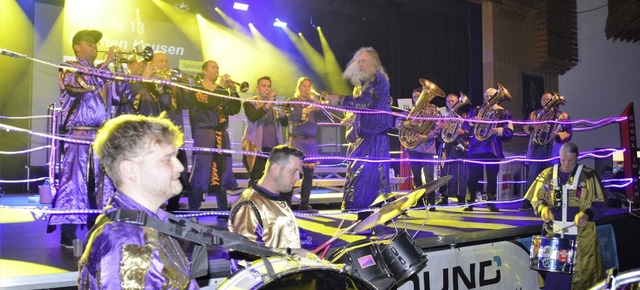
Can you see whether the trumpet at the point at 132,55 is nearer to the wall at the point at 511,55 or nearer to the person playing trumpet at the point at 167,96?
the person playing trumpet at the point at 167,96

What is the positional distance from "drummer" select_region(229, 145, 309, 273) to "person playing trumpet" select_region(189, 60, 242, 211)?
2792 millimetres

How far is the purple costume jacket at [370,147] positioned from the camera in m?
5.40

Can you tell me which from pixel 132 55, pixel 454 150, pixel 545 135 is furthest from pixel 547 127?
pixel 132 55

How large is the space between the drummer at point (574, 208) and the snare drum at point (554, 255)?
306 millimetres

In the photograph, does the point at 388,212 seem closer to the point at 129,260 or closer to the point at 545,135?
the point at 129,260

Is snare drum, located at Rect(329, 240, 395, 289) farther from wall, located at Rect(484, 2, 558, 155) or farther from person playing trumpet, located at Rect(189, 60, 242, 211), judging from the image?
wall, located at Rect(484, 2, 558, 155)

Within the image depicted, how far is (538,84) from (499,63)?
1597 mm

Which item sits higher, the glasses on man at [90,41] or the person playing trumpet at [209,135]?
the glasses on man at [90,41]

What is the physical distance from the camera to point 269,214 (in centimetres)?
323

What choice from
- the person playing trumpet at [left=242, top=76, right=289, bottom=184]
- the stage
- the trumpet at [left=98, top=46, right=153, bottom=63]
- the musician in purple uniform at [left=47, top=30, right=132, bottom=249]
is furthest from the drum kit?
the person playing trumpet at [left=242, top=76, right=289, bottom=184]

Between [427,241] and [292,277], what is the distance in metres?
2.87

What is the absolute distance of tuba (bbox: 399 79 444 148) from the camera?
679 centimetres

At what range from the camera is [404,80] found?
13531mm

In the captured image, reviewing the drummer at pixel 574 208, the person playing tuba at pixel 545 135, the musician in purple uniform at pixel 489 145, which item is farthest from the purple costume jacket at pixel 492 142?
the drummer at pixel 574 208
